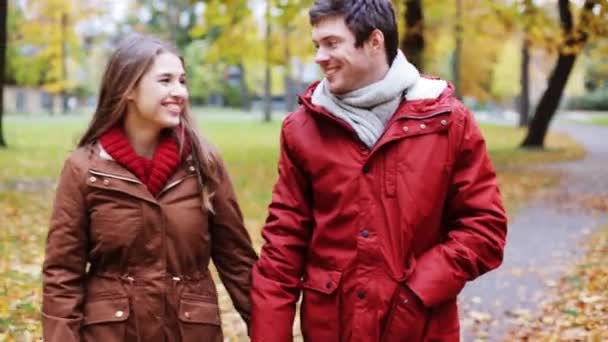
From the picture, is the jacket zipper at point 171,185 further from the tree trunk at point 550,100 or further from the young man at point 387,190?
the tree trunk at point 550,100

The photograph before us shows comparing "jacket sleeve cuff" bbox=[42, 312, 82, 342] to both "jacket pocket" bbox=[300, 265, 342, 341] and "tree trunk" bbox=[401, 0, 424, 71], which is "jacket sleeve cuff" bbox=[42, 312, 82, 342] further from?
"tree trunk" bbox=[401, 0, 424, 71]

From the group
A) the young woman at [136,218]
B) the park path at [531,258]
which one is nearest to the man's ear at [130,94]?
the young woman at [136,218]

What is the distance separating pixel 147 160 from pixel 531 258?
7057 millimetres

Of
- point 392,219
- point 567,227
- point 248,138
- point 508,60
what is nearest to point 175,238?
point 392,219

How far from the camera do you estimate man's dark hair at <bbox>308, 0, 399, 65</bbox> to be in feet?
8.52

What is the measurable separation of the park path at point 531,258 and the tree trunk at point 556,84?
2686 millimetres

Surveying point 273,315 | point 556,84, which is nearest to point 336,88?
point 273,315

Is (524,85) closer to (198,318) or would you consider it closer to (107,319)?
(198,318)

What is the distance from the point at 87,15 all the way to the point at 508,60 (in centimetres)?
2645

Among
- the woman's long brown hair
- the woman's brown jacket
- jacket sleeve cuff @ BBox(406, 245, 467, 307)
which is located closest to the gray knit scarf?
jacket sleeve cuff @ BBox(406, 245, 467, 307)

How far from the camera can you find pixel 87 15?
1578 inches

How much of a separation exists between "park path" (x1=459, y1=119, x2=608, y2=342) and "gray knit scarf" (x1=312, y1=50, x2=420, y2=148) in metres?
3.78

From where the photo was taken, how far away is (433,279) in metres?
2.61

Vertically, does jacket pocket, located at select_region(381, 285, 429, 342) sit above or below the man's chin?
below
